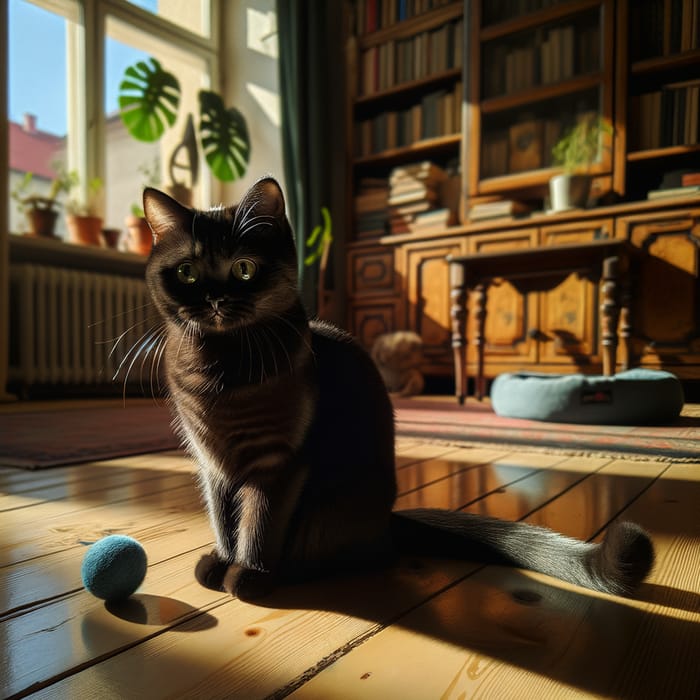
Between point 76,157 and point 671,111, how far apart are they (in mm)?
3169

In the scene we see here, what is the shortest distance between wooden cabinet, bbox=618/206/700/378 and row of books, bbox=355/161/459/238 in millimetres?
990

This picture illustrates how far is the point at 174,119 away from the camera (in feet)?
10.9

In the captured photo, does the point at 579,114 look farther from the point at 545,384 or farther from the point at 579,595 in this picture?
the point at 579,595

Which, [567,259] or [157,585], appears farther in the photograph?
[567,259]

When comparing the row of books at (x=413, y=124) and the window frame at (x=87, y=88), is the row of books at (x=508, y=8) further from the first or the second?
the window frame at (x=87, y=88)

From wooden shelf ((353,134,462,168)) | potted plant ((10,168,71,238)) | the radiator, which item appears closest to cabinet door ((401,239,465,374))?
wooden shelf ((353,134,462,168))

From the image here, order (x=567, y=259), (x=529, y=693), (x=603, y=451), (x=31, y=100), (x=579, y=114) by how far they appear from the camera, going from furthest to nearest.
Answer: (x=31, y=100) < (x=579, y=114) < (x=567, y=259) < (x=603, y=451) < (x=529, y=693)

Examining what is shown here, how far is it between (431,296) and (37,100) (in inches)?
97.9

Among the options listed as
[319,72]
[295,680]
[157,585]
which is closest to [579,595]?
[295,680]

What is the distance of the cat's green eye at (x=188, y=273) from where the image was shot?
602 millimetres

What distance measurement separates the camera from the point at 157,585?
25.4 inches

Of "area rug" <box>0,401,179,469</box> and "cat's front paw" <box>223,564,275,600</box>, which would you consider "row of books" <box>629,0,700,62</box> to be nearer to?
"area rug" <box>0,401,179,469</box>

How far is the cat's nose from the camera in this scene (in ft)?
1.92

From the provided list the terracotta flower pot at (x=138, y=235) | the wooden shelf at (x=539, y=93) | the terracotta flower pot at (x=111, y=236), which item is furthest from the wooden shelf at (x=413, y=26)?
the terracotta flower pot at (x=111, y=236)
